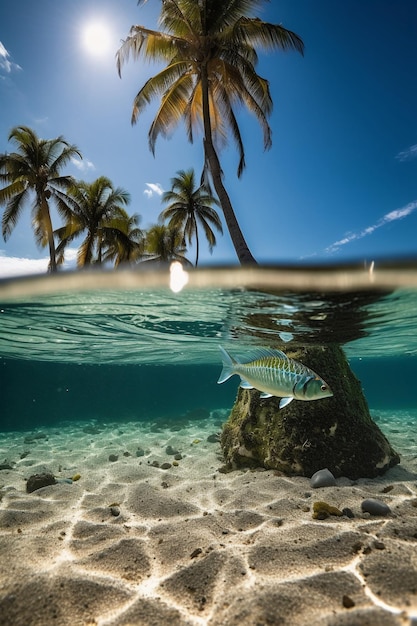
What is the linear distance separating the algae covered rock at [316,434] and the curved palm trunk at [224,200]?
653 centimetres

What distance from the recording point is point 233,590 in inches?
129

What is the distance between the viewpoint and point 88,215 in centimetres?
3081

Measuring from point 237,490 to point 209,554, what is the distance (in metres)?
2.79

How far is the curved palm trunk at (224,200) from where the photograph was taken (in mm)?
14273

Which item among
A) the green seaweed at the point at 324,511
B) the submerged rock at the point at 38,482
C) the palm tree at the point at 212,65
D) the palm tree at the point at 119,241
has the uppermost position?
the palm tree at the point at 212,65

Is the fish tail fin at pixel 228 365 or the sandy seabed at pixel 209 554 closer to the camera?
the sandy seabed at pixel 209 554

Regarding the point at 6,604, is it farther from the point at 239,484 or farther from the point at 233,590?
the point at 239,484

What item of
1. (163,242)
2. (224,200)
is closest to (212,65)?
(224,200)

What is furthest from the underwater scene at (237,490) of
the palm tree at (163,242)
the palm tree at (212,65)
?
the palm tree at (163,242)

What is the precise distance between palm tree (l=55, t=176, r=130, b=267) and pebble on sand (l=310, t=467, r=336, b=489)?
27707mm

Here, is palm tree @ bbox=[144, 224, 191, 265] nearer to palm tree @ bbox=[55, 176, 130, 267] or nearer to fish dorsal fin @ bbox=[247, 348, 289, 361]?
palm tree @ bbox=[55, 176, 130, 267]

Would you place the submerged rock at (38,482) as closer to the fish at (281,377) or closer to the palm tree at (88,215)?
the fish at (281,377)

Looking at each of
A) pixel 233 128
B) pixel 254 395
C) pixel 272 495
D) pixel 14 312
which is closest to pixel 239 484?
pixel 272 495

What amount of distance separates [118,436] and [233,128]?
17673 millimetres
